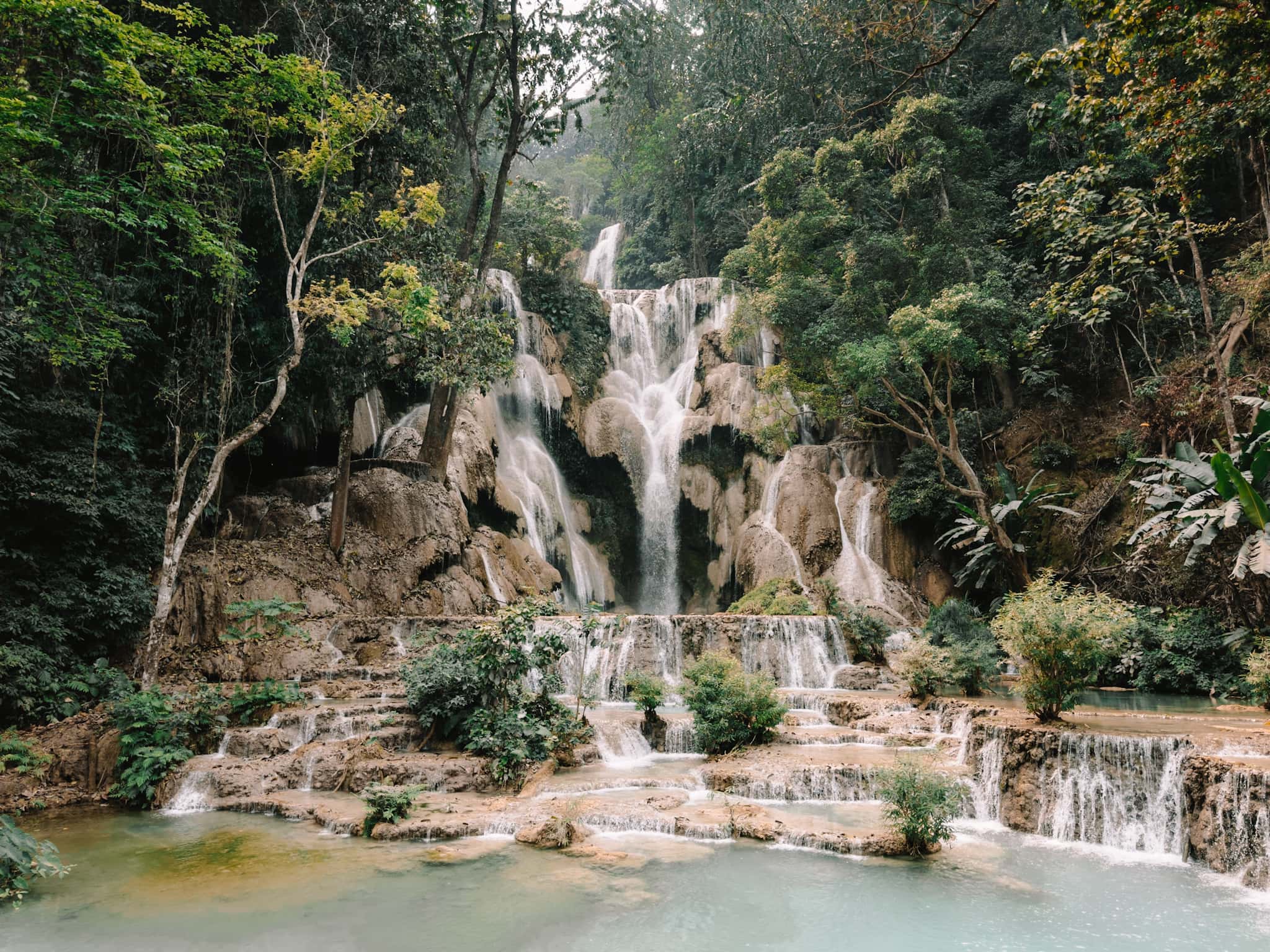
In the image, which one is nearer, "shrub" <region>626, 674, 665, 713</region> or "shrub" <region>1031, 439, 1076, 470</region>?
"shrub" <region>626, 674, 665, 713</region>

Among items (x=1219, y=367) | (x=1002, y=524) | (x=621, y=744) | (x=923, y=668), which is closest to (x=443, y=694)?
(x=621, y=744)

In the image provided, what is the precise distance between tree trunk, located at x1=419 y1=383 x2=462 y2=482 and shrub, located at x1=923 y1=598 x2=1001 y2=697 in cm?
1163

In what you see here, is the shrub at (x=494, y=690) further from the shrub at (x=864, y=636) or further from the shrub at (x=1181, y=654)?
the shrub at (x=1181, y=654)

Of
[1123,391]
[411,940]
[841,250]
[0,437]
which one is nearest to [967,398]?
[1123,391]

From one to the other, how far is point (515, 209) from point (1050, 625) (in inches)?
904

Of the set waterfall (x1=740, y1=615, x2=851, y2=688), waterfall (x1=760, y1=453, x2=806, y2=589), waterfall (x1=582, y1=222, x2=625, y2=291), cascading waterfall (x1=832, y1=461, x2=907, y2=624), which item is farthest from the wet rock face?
waterfall (x1=582, y1=222, x2=625, y2=291)

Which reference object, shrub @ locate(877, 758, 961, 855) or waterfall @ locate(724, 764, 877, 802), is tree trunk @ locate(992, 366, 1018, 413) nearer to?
waterfall @ locate(724, 764, 877, 802)

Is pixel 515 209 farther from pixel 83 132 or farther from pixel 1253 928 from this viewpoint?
pixel 1253 928

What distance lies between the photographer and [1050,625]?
7734mm

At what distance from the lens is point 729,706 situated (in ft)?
31.5

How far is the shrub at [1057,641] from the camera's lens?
7.69 metres

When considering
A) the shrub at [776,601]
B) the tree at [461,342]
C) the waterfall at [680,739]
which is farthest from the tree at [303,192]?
the shrub at [776,601]

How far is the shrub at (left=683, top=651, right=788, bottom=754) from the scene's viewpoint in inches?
380

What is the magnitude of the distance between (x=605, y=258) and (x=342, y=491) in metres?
26.8
